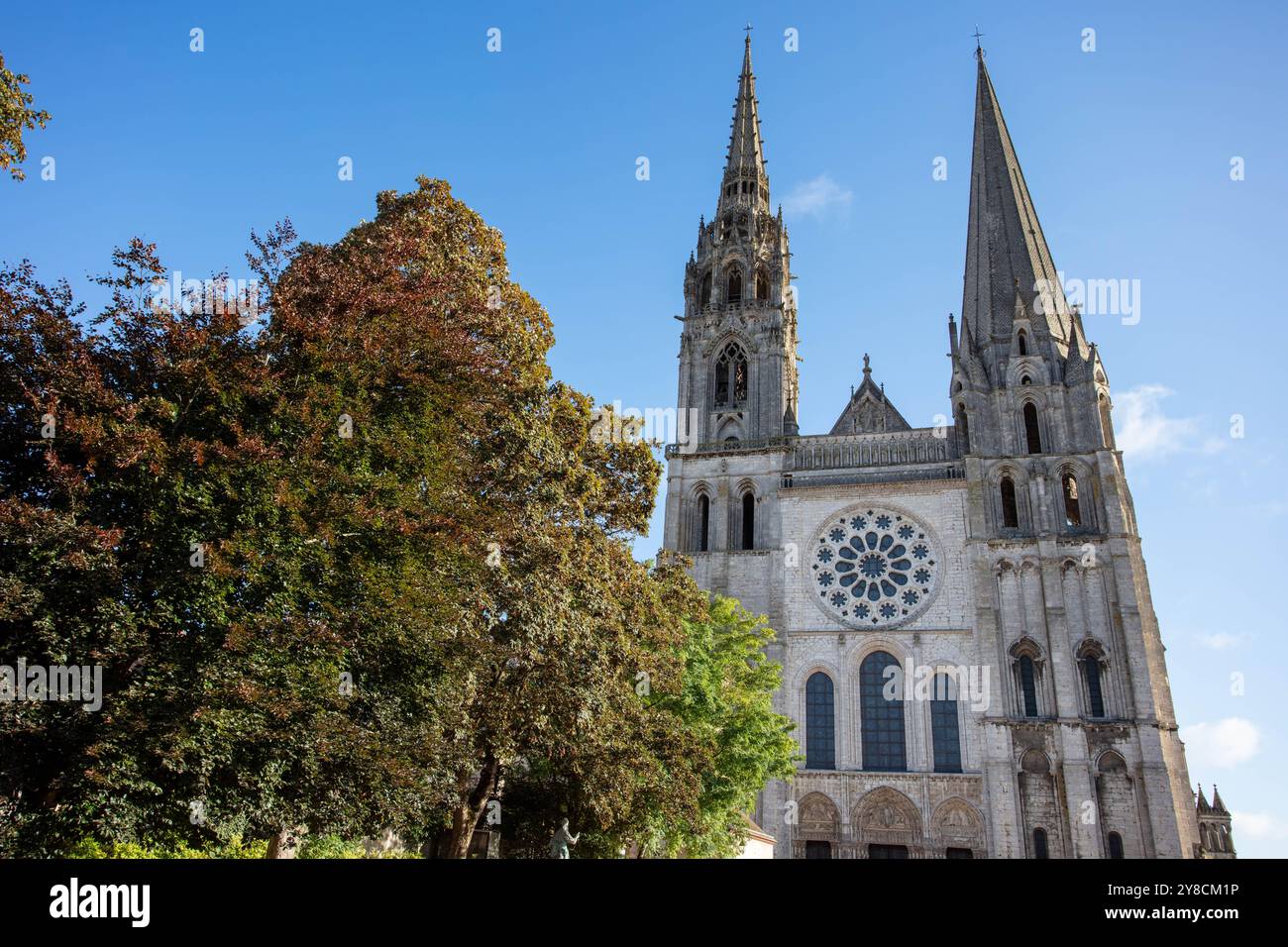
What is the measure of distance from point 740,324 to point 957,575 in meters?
14.7

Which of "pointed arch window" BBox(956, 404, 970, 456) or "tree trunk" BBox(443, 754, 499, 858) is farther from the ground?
Answer: "pointed arch window" BBox(956, 404, 970, 456)

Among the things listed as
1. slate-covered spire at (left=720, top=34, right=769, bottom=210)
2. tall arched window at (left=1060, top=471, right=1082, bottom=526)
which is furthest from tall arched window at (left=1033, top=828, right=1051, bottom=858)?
slate-covered spire at (left=720, top=34, right=769, bottom=210)

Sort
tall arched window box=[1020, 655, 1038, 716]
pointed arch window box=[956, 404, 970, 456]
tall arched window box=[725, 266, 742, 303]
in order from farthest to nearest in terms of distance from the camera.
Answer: tall arched window box=[725, 266, 742, 303], pointed arch window box=[956, 404, 970, 456], tall arched window box=[1020, 655, 1038, 716]

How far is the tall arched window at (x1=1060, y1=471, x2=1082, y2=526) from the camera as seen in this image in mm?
32791

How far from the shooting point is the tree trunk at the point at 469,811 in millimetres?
14508

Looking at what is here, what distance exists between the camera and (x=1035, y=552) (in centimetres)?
3114

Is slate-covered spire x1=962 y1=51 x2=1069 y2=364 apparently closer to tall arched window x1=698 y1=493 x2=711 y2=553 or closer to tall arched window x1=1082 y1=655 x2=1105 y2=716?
tall arched window x1=1082 y1=655 x2=1105 y2=716

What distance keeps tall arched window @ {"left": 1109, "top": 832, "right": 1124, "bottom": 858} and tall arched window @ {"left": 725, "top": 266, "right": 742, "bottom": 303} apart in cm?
2640

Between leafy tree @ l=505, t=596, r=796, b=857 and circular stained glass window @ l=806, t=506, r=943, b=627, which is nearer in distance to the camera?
leafy tree @ l=505, t=596, r=796, b=857

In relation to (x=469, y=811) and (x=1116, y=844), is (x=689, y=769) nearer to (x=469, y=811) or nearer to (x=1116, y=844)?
(x=469, y=811)

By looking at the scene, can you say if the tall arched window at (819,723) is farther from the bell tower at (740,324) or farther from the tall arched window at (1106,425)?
the tall arched window at (1106,425)

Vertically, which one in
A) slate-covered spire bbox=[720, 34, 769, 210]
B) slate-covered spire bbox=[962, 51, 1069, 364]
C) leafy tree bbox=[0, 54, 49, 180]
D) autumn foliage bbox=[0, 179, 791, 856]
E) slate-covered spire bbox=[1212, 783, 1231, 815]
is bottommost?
slate-covered spire bbox=[1212, 783, 1231, 815]

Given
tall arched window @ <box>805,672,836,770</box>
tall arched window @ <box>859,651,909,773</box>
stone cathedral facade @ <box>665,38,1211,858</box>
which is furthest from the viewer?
tall arched window @ <box>805,672,836,770</box>

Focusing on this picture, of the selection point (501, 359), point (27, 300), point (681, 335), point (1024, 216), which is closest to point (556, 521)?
point (501, 359)
